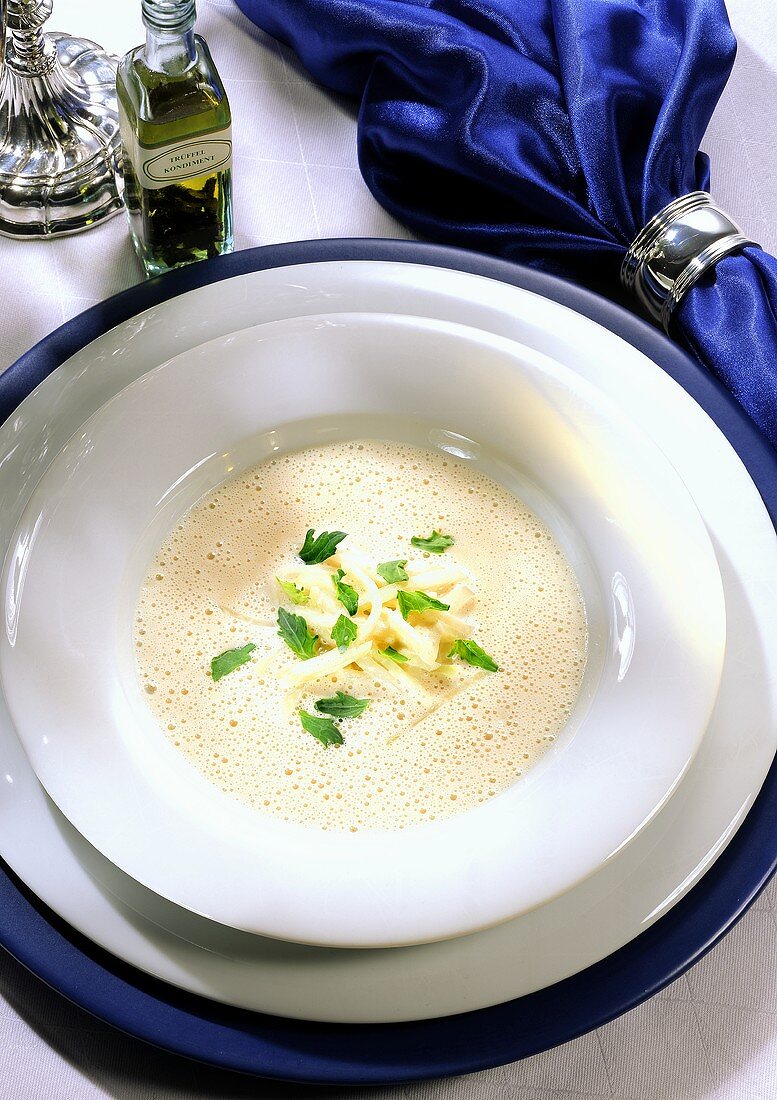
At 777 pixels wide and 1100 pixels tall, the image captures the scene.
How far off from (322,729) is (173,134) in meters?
0.60

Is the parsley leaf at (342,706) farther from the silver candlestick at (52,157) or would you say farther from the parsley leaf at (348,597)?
the silver candlestick at (52,157)

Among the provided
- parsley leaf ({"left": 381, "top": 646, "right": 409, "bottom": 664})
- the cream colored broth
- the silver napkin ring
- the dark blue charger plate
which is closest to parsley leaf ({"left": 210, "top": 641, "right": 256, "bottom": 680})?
the cream colored broth

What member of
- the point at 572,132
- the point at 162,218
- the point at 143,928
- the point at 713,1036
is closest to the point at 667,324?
the point at 572,132

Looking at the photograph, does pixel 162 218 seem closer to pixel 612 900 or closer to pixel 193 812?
pixel 193 812

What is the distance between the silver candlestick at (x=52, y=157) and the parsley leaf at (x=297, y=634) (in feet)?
2.08

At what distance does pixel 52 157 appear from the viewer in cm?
130

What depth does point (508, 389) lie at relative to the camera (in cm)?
105

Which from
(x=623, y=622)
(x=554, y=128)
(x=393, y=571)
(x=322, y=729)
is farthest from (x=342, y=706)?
(x=554, y=128)

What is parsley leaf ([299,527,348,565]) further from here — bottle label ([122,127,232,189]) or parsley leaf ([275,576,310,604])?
bottle label ([122,127,232,189])

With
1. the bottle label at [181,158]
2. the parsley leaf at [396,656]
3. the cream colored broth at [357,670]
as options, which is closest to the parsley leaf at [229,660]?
the cream colored broth at [357,670]

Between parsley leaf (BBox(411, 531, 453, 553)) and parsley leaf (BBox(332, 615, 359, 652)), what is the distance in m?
0.12

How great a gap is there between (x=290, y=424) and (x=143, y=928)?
50cm

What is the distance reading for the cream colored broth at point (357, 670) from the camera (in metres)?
0.89

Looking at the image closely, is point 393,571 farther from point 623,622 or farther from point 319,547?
point 623,622
